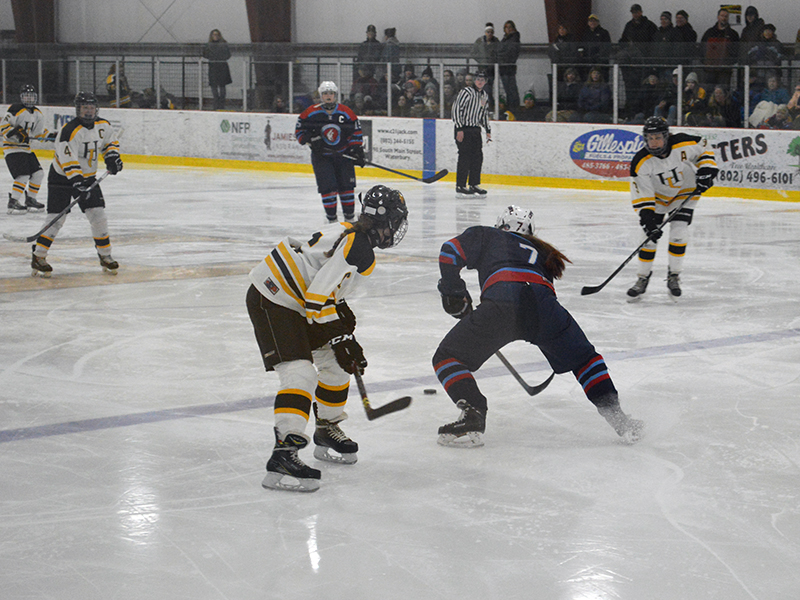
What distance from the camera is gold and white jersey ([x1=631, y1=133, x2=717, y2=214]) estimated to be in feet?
20.6

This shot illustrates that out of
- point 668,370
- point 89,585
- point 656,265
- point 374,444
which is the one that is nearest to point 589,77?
point 656,265

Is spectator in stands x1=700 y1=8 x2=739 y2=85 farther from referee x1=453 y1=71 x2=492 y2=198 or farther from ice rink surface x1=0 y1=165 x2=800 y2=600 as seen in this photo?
ice rink surface x1=0 y1=165 x2=800 y2=600

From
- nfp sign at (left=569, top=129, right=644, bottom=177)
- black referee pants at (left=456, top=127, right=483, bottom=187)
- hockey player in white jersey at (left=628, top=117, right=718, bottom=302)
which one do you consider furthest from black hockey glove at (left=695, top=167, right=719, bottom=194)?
black referee pants at (left=456, top=127, right=483, bottom=187)

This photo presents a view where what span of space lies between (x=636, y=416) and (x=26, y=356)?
8.64ft

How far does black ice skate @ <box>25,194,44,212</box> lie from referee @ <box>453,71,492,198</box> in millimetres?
4468

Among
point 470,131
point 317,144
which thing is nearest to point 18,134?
point 317,144

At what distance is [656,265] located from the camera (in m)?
7.79

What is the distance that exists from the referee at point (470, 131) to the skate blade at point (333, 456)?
9.21m

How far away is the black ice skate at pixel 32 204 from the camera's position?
10.6 m

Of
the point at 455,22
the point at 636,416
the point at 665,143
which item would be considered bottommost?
the point at 636,416

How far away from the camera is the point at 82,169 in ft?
22.4

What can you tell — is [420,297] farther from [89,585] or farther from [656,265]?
[89,585]

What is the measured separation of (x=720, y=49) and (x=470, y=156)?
305 centimetres

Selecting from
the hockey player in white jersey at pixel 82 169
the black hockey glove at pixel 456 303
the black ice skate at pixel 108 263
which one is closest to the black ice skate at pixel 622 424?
the black hockey glove at pixel 456 303
